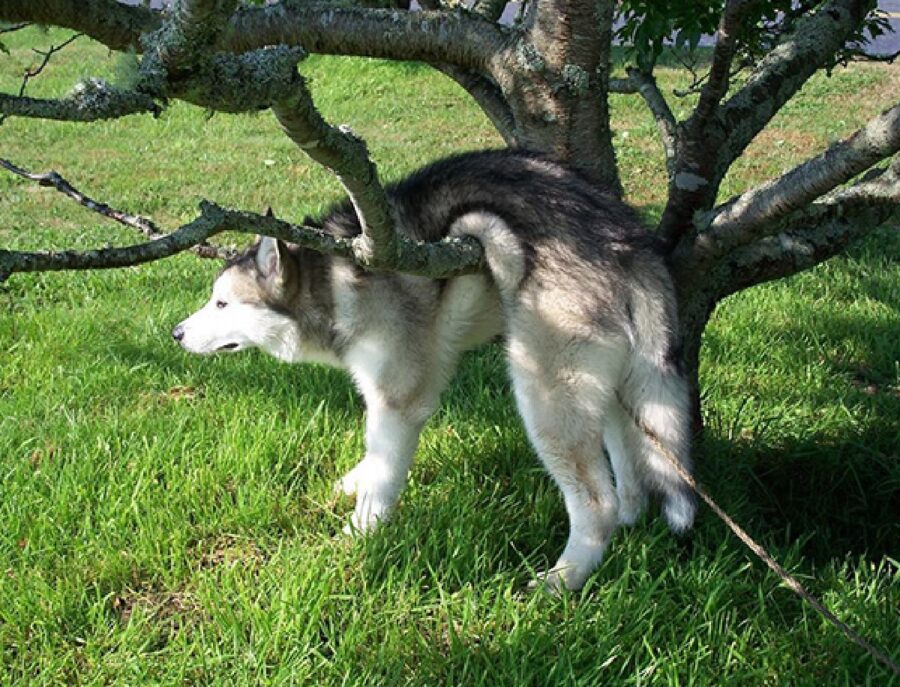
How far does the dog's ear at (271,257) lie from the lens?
3598 millimetres

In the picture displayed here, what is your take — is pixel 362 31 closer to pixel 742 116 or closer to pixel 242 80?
pixel 742 116

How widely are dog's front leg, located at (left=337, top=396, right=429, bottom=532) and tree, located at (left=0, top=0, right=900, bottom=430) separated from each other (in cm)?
82

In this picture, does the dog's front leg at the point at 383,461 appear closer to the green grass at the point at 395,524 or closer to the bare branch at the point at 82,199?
the green grass at the point at 395,524

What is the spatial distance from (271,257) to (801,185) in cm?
197

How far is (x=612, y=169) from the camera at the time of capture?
141 inches

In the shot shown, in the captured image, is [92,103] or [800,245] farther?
[800,245]

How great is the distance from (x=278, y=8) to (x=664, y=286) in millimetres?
1458

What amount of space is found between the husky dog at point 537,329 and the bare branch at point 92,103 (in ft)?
5.88

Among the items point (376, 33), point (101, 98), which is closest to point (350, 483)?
point (376, 33)

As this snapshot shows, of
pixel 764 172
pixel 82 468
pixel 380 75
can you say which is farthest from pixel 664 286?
pixel 380 75

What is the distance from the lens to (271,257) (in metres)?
3.70

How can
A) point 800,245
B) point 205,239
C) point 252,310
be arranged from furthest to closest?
point 252,310 → point 800,245 → point 205,239

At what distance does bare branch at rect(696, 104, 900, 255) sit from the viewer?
250 cm

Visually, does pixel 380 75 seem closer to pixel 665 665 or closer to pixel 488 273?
pixel 488 273
